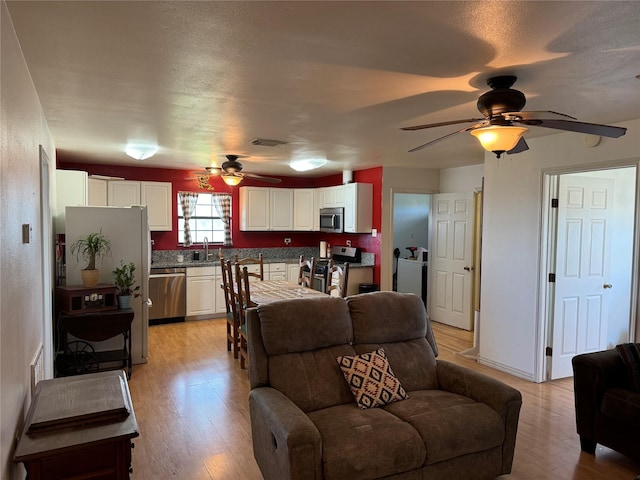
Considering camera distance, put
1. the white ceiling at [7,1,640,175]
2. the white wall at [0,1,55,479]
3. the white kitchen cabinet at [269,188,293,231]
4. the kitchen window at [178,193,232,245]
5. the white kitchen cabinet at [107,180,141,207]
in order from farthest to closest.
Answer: the white kitchen cabinet at [269,188,293,231] < the kitchen window at [178,193,232,245] < the white kitchen cabinet at [107,180,141,207] < the white ceiling at [7,1,640,175] < the white wall at [0,1,55,479]

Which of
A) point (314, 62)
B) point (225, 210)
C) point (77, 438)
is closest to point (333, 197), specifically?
point (225, 210)

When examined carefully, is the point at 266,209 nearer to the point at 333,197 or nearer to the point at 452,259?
the point at 333,197

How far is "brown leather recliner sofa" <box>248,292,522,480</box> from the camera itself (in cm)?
212

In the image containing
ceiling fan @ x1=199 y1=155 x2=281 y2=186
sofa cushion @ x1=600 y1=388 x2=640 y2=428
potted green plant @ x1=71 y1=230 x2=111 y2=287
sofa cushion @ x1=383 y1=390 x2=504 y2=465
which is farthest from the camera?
ceiling fan @ x1=199 y1=155 x2=281 y2=186

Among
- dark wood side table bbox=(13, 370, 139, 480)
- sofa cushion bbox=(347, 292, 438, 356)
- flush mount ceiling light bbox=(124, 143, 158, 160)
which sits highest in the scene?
flush mount ceiling light bbox=(124, 143, 158, 160)

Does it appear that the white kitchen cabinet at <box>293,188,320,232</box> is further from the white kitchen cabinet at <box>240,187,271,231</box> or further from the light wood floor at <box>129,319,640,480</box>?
the light wood floor at <box>129,319,640,480</box>

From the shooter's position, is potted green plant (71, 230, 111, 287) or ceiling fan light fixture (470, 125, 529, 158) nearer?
ceiling fan light fixture (470, 125, 529, 158)

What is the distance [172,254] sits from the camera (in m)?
6.98

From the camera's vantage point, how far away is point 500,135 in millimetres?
2477

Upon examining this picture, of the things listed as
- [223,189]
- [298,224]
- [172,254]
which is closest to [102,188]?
[172,254]

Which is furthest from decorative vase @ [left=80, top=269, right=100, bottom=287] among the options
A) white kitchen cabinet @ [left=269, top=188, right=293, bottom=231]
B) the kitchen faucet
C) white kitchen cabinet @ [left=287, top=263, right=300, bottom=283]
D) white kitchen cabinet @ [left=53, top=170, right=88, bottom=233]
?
white kitchen cabinet @ [left=269, top=188, right=293, bottom=231]

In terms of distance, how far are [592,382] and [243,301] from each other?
10.00ft

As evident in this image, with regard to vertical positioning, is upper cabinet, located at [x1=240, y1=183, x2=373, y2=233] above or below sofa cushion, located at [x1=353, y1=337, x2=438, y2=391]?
above

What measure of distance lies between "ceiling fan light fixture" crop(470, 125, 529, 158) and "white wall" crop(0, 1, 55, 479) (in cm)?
234
